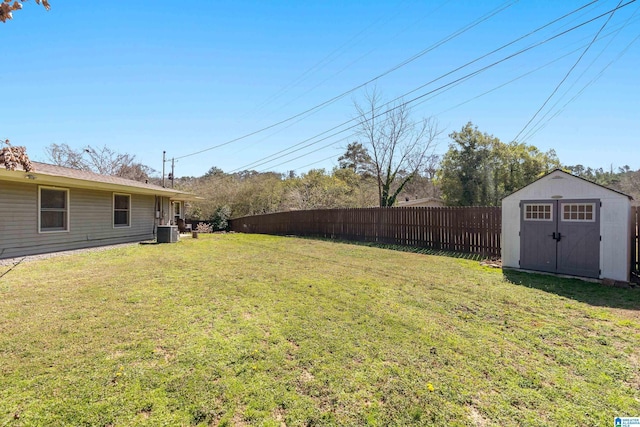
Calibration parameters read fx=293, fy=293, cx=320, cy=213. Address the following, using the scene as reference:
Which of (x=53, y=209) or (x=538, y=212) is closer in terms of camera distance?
(x=538, y=212)

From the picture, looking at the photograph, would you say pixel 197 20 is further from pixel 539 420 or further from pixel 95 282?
pixel 539 420

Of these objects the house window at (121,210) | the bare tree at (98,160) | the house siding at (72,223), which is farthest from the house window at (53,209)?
the bare tree at (98,160)

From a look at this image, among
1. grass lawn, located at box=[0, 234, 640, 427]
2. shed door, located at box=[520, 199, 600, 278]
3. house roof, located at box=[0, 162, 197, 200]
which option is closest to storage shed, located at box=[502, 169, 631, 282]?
shed door, located at box=[520, 199, 600, 278]

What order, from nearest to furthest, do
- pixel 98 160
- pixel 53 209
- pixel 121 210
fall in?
pixel 53 209 → pixel 121 210 → pixel 98 160

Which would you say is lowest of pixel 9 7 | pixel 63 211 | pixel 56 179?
pixel 63 211

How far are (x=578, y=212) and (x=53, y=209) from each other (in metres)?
13.8

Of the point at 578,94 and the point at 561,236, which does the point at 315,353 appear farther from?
the point at 578,94

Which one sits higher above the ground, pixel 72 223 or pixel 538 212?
pixel 538 212

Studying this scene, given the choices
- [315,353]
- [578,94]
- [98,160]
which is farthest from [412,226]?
[98,160]

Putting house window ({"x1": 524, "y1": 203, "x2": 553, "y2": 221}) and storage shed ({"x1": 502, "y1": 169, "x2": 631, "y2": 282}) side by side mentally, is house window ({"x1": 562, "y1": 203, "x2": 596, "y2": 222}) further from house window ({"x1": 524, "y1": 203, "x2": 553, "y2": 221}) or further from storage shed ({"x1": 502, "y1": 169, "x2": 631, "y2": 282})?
house window ({"x1": 524, "y1": 203, "x2": 553, "y2": 221})

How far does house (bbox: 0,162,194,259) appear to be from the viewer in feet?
25.7

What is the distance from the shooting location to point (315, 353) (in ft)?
9.20

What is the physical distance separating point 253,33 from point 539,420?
14507 millimetres

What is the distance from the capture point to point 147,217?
517 inches
